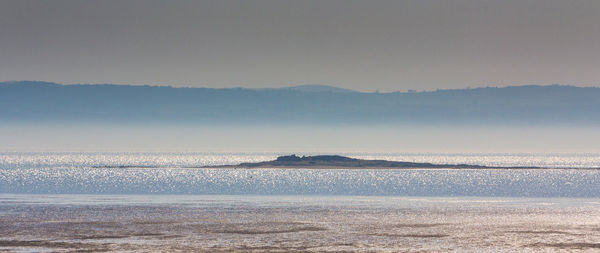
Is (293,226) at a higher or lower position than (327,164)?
lower

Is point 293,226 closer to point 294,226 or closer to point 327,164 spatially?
point 294,226

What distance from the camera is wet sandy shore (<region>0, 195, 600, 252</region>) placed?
3412cm

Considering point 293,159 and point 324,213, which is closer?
point 324,213

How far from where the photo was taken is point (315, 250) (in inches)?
1294

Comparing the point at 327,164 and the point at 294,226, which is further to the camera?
the point at 327,164

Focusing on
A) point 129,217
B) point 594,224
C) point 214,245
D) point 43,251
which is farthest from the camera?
point 129,217

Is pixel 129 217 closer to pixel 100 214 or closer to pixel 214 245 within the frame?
pixel 100 214

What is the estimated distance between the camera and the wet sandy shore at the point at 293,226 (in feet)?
112

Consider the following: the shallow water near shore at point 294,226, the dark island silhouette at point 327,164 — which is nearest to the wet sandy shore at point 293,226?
the shallow water near shore at point 294,226

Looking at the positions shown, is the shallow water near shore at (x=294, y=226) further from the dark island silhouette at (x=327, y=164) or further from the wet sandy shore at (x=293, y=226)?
the dark island silhouette at (x=327, y=164)

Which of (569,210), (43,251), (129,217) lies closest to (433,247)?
(43,251)

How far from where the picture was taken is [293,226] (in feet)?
136

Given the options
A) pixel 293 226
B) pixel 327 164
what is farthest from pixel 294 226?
pixel 327 164

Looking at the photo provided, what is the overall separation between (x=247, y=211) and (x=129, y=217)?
7934mm
